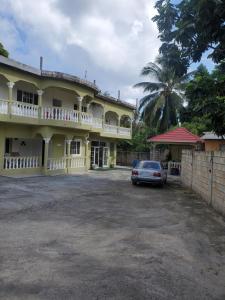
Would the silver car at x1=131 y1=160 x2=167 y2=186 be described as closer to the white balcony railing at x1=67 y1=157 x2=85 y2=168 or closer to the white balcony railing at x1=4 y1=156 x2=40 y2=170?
the white balcony railing at x1=4 y1=156 x2=40 y2=170

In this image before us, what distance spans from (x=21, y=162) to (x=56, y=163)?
3014 mm

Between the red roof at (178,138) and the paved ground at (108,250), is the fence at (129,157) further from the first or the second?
the paved ground at (108,250)

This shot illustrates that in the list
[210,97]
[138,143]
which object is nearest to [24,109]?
[210,97]

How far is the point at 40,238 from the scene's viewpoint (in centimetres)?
725

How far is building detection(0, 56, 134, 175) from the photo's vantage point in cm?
1970

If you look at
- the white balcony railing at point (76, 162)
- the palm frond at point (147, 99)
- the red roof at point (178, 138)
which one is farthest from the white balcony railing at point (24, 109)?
the palm frond at point (147, 99)

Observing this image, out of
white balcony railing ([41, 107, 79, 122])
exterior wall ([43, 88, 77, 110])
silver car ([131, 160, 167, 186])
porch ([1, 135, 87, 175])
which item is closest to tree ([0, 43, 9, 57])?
exterior wall ([43, 88, 77, 110])

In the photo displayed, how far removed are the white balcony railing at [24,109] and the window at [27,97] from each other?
1.51m

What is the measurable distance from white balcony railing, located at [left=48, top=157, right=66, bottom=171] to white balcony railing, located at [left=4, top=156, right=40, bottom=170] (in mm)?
837

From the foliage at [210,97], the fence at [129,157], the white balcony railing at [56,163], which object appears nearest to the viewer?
the foliage at [210,97]

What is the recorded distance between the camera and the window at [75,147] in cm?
2723

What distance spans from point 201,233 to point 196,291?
3783mm

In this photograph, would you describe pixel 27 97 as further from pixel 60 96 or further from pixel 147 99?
pixel 147 99

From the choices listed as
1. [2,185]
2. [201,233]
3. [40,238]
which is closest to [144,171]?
[2,185]
